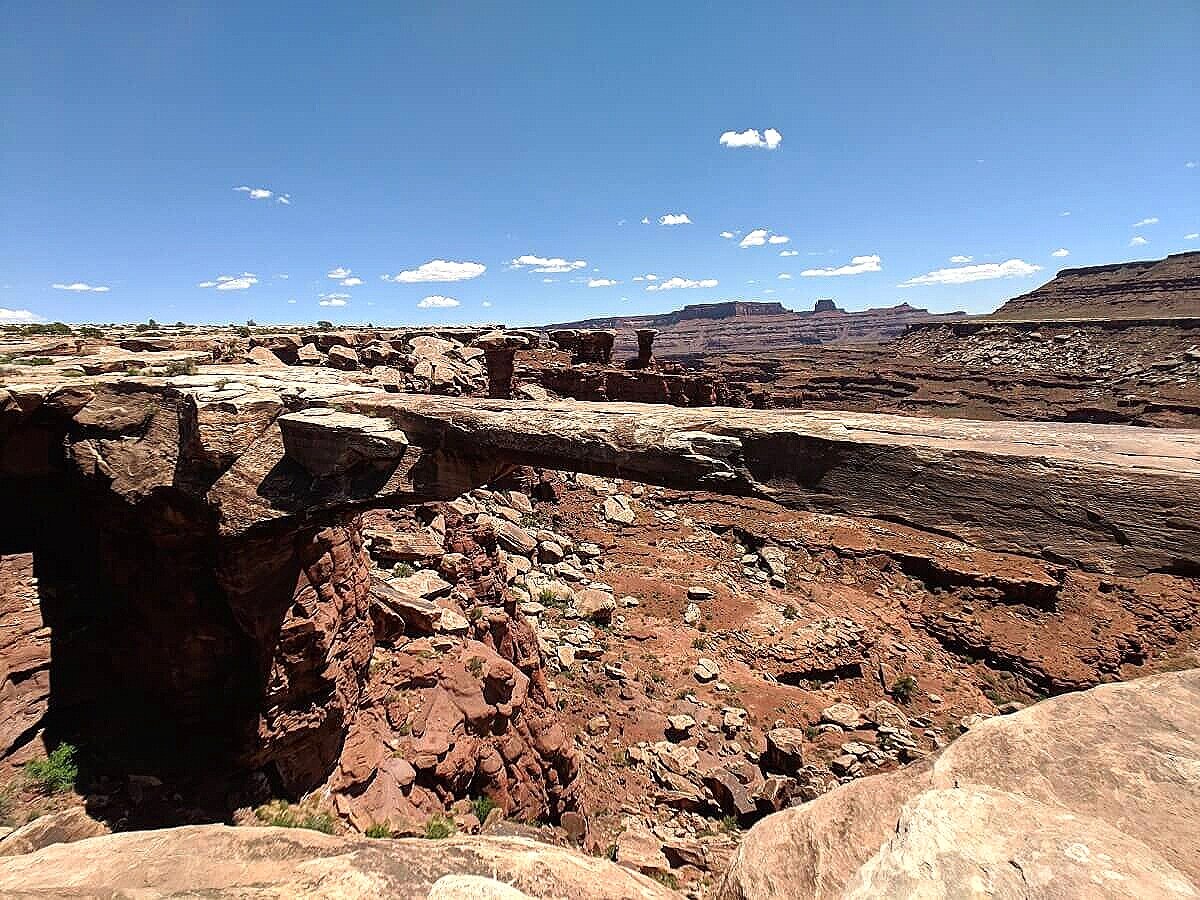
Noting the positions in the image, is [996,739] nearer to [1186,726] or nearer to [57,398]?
[1186,726]

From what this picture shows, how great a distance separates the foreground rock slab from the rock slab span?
0.77 meters

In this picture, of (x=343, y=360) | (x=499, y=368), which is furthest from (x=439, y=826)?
(x=499, y=368)

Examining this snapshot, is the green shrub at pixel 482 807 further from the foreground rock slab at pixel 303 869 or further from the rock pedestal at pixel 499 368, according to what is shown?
the rock pedestal at pixel 499 368

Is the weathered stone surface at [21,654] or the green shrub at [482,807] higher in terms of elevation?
the weathered stone surface at [21,654]

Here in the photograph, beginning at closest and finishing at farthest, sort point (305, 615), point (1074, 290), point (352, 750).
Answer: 1. point (305, 615)
2. point (352, 750)
3. point (1074, 290)

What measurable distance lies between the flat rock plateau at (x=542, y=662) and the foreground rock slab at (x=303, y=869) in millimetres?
19

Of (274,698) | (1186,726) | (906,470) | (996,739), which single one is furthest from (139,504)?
(1186,726)

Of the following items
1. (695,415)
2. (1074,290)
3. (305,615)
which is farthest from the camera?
(1074,290)

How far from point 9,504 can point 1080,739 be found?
7732mm

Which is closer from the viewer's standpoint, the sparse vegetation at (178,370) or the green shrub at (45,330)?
the sparse vegetation at (178,370)

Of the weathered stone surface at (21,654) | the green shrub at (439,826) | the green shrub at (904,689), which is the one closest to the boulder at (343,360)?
the weathered stone surface at (21,654)

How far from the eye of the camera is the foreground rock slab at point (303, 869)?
188 cm

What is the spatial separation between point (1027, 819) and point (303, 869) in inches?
100

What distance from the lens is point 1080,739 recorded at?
2100mm
